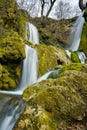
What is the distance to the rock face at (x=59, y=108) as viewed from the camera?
232 inches

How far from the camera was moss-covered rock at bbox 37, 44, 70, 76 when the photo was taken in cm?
1547

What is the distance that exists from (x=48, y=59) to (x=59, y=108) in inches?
381

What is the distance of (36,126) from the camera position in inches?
229

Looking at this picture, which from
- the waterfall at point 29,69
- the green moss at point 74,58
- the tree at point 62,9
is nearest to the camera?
the waterfall at point 29,69

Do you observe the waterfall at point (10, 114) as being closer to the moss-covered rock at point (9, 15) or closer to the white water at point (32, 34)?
the moss-covered rock at point (9, 15)

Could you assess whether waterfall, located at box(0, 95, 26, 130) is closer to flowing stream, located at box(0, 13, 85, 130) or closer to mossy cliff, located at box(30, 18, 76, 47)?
flowing stream, located at box(0, 13, 85, 130)

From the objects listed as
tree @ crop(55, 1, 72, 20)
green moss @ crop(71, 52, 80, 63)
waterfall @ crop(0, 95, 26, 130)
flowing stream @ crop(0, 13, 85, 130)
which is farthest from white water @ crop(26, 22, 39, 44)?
tree @ crop(55, 1, 72, 20)

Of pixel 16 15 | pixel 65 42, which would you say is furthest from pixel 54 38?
pixel 16 15

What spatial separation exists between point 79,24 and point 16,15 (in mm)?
7115

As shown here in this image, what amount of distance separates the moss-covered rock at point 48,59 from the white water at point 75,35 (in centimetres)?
598

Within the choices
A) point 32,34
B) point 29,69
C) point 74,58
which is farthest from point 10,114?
point 32,34

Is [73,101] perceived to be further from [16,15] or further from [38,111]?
[16,15]

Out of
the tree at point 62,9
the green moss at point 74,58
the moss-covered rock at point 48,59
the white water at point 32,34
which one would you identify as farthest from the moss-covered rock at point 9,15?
the tree at point 62,9

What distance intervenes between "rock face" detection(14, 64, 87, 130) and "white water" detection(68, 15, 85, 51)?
15.8 metres
